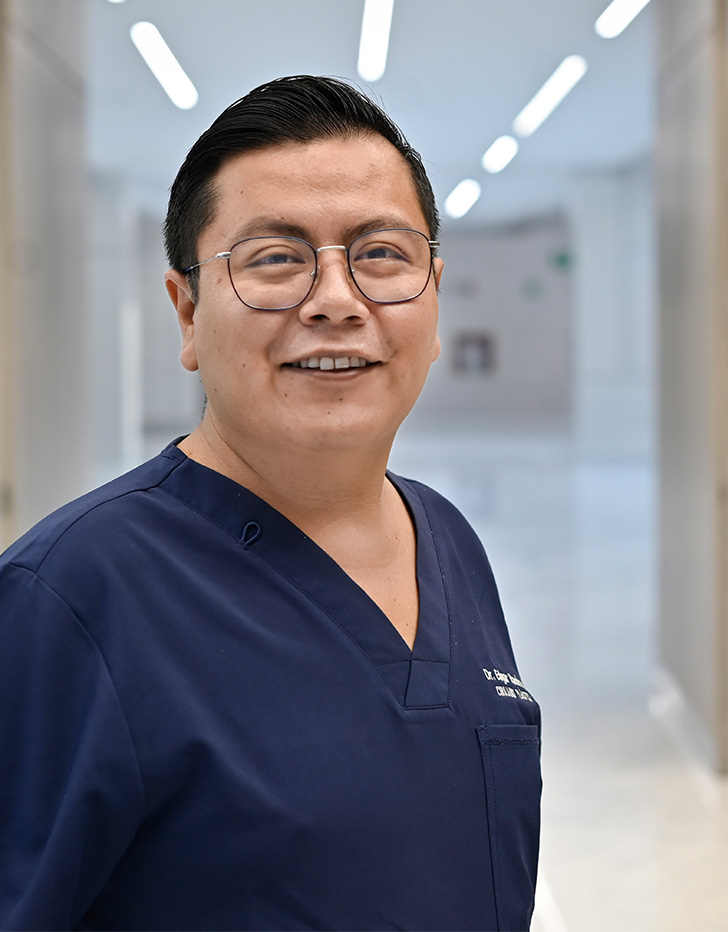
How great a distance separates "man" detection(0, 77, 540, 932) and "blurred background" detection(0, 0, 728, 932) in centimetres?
37

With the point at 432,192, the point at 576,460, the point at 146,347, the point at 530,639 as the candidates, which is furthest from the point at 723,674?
the point at 146,347

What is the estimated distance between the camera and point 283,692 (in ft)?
3.76

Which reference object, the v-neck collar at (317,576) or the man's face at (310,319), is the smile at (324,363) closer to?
the man's face at (310,319)

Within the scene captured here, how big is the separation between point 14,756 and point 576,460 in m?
14.2

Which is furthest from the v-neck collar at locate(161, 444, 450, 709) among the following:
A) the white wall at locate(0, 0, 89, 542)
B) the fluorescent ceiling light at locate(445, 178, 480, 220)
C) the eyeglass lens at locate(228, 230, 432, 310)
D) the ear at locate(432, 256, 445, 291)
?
the fluorescent ceiling light at locate(445, 178, 480, 220)

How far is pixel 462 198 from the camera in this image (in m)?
16.1

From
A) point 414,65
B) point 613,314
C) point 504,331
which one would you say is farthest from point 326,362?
point 504,331

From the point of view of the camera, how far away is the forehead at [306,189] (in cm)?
120

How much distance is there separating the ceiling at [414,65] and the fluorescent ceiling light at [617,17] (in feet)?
0.26

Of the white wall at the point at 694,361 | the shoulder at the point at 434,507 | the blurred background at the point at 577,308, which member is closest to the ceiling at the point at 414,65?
the blurred background at the point at 577,308

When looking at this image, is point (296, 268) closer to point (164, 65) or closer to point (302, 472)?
point (302, 472)

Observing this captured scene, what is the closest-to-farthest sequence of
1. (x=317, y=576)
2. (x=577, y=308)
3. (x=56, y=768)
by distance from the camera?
(x=56, y=768) → (x=317, y=576) → (x=577, y=308)

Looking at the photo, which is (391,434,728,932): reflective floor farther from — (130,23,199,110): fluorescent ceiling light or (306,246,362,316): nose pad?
(130,23,199,110): fluorescent ceiling light

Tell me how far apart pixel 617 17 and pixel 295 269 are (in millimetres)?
6166
